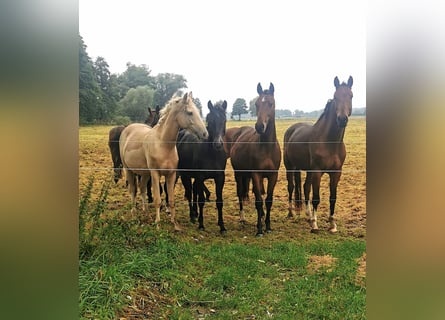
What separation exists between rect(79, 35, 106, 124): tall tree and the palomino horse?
0.21 metres

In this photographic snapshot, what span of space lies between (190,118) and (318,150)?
827 mm

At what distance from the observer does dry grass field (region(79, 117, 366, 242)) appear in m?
2.67

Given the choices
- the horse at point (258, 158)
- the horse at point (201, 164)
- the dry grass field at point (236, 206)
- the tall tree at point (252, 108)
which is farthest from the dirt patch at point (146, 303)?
the tall tree at point (252, 108)

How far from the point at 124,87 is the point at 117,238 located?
953mm

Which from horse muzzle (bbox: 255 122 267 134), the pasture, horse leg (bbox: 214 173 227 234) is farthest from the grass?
horse muzzle (bbox: 255 122 267 134)

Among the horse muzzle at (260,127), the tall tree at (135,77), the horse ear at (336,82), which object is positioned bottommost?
the horse muzzle at (260,127)

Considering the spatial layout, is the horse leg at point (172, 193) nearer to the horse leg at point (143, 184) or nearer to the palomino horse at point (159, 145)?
the palomino horse at point (159, 145)

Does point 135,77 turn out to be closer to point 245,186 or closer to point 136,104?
point 136,104

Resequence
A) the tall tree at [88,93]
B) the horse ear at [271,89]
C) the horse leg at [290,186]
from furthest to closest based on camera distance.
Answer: the horse leg at [290,186]
the horse ear at [271,89]
the tall tree at [88,93]

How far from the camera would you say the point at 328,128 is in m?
2.71

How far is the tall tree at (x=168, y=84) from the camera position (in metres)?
2.71
